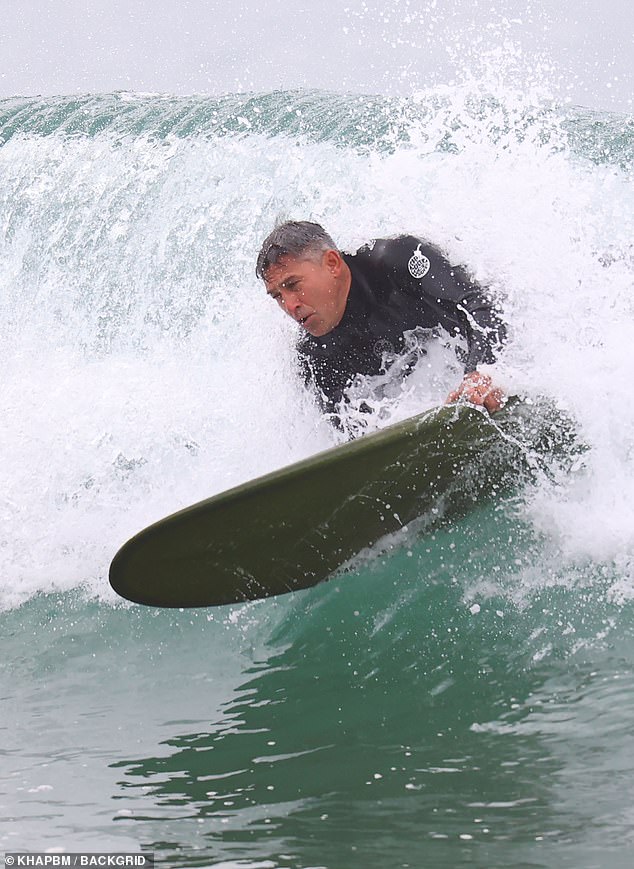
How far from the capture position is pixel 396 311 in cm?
448

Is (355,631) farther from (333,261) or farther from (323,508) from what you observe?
(333,261)

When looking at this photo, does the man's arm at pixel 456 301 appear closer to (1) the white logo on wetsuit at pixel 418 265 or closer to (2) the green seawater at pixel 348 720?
(1) the white logo on wetsuit at pixel 418 265

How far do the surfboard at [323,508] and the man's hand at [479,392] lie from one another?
4cm

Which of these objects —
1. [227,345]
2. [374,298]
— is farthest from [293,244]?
[227,345]

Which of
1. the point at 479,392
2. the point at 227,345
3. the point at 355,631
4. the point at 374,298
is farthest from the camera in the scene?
the point at 227,345

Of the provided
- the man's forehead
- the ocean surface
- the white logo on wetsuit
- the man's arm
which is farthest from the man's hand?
the man's forehead

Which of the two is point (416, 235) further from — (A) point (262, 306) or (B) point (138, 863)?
(B) point (138, 863)

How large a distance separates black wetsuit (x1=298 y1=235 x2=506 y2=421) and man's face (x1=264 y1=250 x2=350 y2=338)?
0.22 feet

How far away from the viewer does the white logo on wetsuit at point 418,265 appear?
14.2 ft

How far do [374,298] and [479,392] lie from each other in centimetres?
64

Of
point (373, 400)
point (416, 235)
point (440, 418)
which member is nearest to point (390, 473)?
point (440, 418)

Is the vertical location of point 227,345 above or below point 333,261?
above

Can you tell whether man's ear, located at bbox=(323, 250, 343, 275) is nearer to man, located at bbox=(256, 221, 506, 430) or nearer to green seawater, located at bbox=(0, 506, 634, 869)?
man, located at bbox=(256, 221, 506, 430)

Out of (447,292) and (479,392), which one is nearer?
(479,392)
